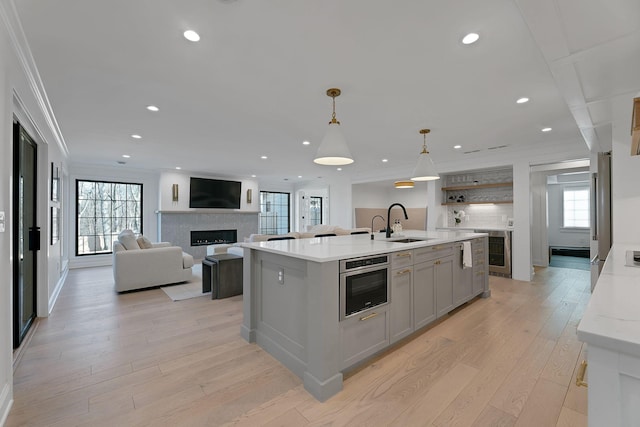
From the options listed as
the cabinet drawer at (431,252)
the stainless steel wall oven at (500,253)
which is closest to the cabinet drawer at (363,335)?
the cabinet drawer at (431,252)

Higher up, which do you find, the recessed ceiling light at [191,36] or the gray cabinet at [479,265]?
the recessed ceiling light at [191,36]

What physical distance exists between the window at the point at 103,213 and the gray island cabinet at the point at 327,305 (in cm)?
641

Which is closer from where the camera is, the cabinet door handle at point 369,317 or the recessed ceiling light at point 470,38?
the recessed ceiling light at point 470,38

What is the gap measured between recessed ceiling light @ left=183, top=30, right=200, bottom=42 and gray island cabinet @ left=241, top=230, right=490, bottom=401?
1637 millimetres

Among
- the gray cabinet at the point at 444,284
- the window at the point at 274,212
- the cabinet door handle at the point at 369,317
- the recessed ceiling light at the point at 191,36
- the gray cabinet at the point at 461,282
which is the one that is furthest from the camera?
the window at the point at 274,212

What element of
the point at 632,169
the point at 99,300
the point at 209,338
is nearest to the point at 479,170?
the point at 632,169

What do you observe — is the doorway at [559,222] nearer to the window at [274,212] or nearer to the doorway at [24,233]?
the window at [274,212]

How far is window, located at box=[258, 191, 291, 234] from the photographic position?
34.2 ft

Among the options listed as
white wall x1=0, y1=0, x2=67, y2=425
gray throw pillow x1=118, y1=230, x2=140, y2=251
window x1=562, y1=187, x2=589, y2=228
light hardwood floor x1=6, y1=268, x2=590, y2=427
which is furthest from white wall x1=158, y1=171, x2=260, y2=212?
window x1=562, y1=187, x2=589, y2=228

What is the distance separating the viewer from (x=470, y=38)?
6.40 feet

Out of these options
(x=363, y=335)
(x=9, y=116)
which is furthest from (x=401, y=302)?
(x=9, y=116)

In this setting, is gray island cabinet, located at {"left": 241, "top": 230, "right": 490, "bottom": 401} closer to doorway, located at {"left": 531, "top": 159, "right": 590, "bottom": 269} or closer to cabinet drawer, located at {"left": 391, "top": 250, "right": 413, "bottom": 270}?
cabinet drawer, located at {"left": 391, "top": 250, "right": 413, "bottom": 270}

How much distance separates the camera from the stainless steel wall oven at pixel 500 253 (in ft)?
17.7

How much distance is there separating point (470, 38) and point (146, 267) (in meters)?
5.02
